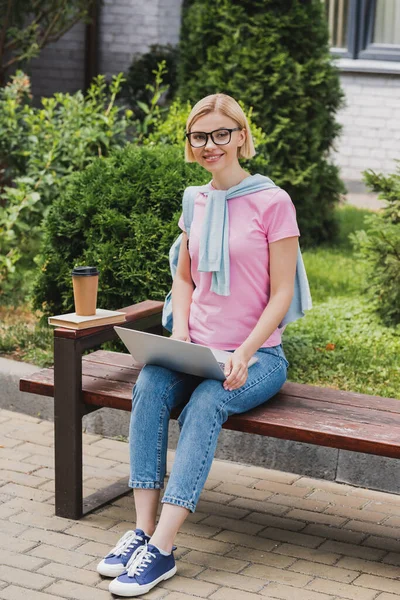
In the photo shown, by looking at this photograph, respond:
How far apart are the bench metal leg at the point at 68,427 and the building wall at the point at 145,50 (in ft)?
24.8

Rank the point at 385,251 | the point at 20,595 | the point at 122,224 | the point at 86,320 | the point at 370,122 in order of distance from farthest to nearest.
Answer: the point at 370,122 → the point at 385,251 → the point at 122,224 → the point at 86,320 → the point at 20,595

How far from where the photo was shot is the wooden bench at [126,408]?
3.65m

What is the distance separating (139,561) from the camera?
3582mm

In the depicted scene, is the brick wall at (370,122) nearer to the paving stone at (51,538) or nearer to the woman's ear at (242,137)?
the woman's ear at (242,137)

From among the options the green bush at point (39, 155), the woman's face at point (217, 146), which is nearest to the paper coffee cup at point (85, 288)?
the woman's face at point (217, 146)

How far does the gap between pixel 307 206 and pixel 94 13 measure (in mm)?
4003

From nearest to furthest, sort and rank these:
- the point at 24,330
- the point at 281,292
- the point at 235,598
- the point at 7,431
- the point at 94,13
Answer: the point at 235,598 → the point at 281,292 → the point at 7,431 → the point at 24,330 → the point at 94,13

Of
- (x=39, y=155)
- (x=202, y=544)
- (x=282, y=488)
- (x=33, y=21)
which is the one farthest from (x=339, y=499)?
(x=33, y=21)

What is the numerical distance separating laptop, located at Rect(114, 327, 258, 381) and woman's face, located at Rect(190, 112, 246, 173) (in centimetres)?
67

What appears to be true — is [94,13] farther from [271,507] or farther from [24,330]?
[271,507]

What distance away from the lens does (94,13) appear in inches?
439

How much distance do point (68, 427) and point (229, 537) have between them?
73 centimetres

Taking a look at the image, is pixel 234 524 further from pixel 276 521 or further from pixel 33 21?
pixel 33 21

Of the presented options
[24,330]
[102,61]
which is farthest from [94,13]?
[24,330]
